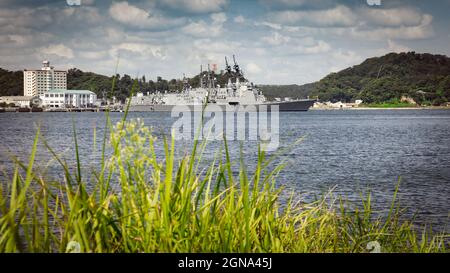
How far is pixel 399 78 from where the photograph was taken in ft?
17.8

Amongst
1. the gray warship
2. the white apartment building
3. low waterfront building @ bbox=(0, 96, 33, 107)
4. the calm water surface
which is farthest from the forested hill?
low waterfront building @ bbox=(0, 96, 33, 107)

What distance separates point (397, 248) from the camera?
12.6 ft

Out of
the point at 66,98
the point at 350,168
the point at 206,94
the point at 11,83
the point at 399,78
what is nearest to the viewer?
the point at 11,83

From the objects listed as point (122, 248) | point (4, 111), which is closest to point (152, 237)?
point (122, 248)

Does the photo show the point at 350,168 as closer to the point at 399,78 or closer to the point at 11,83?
the point at 399,78

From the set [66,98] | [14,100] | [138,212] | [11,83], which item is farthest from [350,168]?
[138,212]

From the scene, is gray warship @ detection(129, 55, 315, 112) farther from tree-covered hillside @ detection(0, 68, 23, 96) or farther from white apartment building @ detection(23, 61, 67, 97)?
tree-covered hillside @ detection(0, 68, 23, 96)

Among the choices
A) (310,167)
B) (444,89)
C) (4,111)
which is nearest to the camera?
(4,111)

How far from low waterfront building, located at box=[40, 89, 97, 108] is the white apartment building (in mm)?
42

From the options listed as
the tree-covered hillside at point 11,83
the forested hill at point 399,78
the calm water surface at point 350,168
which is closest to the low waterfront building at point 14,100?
the tree-covered hillside at point 11,83

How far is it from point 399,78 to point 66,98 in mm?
3240

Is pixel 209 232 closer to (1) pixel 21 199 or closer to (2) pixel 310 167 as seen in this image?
(1) pixel 21 199

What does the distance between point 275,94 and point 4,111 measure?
2440 millimetres

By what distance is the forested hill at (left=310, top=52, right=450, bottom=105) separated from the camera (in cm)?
455
